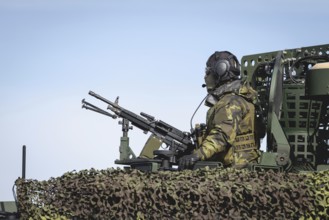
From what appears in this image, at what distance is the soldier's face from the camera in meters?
11.7

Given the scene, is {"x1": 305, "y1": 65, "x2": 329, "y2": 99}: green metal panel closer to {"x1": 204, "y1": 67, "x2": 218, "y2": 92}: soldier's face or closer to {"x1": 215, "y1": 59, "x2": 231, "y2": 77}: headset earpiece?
{"x1": 215, "y1": 59, "x2": 231, "y2": 77}: headset earpiece

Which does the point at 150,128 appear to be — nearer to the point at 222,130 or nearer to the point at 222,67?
the point at 222,67

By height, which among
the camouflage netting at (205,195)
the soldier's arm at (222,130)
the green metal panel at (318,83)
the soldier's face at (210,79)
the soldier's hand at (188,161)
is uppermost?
the soldier's face at (210,79)

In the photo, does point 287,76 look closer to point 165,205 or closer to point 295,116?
point 295,116

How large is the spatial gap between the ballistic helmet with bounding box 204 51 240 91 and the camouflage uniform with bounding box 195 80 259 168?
6.0 inches

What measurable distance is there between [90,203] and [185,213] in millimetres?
1322

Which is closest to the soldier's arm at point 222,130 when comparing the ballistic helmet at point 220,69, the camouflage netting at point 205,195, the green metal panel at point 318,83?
the ballistic helmet at point 220,69

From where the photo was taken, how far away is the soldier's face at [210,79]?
1166 centimetres

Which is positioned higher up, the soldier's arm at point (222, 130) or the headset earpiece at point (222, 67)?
the headset earpiece at point (222, 67)

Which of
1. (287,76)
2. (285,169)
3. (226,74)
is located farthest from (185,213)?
(287,76)

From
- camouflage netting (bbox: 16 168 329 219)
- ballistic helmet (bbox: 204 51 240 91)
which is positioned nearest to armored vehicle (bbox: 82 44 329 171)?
ballistic helmet (bbox: 204 51 240 91)

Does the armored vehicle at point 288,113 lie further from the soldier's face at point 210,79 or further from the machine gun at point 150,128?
the soldier's face at point 210,79

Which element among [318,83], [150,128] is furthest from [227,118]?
[150,128]

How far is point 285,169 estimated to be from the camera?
33.9 feet
